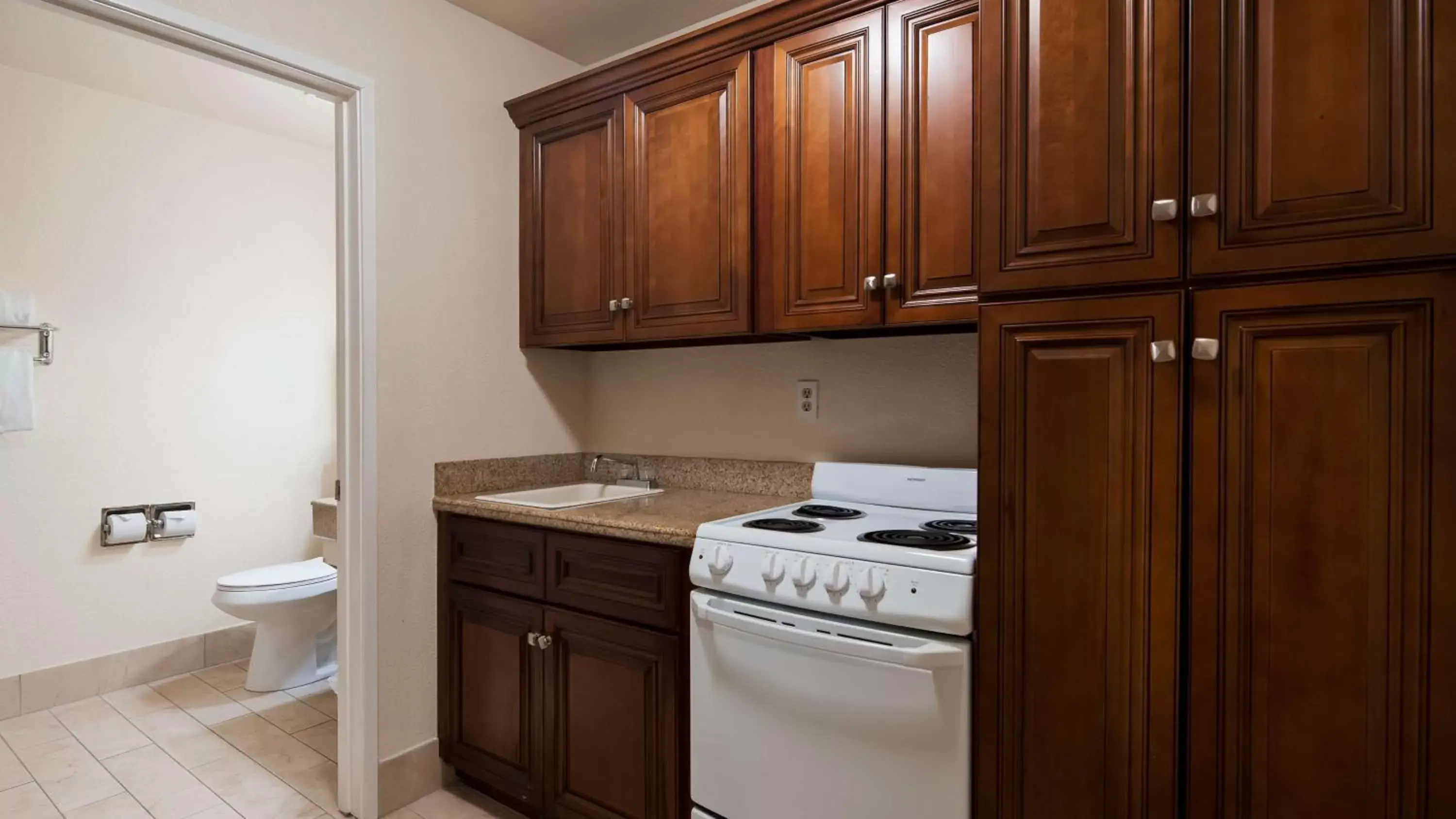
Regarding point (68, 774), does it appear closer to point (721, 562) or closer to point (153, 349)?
point (153, 349)

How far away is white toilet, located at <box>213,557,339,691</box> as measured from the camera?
2.89 m

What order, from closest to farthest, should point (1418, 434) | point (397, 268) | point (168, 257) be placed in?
point (1418, 434) < point (397, 268) < point (168, 257)

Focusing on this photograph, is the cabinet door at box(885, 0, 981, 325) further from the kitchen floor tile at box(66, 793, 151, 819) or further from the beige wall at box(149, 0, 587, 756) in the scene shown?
the kitchen floor tile at box(66, 793, 151, 819)

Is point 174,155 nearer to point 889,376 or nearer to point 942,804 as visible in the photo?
point 889,376

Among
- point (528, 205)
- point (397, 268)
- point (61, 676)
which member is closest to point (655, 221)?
point (528, 205)

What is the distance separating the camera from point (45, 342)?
285 centimetres

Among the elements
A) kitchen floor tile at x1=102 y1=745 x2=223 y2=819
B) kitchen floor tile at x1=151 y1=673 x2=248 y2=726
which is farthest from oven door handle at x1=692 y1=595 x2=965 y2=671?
kitchen floor tile at x1=151 y1=673 x2=248 y2=726

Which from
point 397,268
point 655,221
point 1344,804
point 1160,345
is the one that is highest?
point 655,221

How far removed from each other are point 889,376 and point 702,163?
0.80 m

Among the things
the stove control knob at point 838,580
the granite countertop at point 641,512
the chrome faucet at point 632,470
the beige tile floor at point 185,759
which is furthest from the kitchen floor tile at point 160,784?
the stove control knob at point 838,580

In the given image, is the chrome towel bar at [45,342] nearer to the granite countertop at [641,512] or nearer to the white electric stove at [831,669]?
the granite countertop at [641,512]

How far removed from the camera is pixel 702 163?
206 centimetres

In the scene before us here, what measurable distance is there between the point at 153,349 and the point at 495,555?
7.06 ft

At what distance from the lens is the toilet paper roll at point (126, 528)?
3.00 metres
